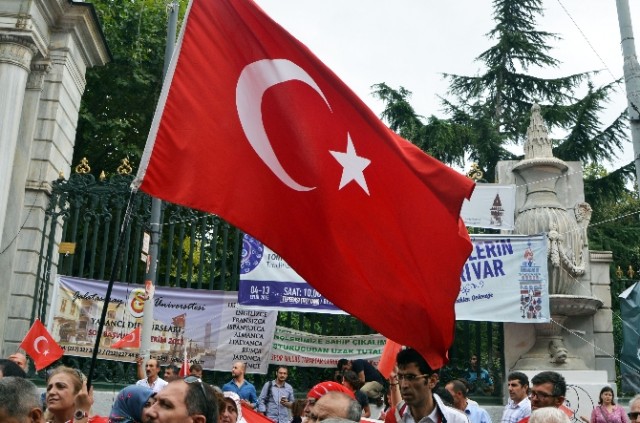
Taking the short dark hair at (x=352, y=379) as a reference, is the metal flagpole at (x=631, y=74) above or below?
above

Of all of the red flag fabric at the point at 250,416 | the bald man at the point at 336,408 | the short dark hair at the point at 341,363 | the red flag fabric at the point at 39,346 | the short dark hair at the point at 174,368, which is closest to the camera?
the bald man at the point at 336,408

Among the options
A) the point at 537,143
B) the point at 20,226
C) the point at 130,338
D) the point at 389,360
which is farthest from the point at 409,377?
the point at 20,226

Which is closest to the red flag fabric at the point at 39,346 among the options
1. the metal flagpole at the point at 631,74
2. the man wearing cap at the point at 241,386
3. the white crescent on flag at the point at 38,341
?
the white crescent on flag at the point at 38,341

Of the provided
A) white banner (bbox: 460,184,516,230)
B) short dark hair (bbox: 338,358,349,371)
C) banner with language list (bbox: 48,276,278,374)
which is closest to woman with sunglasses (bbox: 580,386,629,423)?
white banner (bbox: 460,184,516,230)

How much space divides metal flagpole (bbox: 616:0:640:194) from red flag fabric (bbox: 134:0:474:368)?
452 cm

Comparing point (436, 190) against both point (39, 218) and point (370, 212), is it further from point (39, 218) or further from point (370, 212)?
point (39, 218)

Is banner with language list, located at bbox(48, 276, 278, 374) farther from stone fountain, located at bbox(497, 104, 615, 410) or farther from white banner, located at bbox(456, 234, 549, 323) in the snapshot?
stone fountain, located at bbox(497, 104, 615, 410)

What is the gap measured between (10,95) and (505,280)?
7.86 m

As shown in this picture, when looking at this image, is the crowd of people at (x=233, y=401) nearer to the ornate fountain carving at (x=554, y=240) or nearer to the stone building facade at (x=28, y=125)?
the ornate fountain carving at (x=554, y=240)

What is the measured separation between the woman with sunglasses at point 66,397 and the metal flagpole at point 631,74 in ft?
21.2

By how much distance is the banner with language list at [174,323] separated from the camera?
11.4 meters

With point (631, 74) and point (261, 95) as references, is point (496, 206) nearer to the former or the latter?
point (631, 74)

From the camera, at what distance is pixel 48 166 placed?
1216cm

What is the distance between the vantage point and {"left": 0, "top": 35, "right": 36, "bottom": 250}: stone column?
37.4 ft
